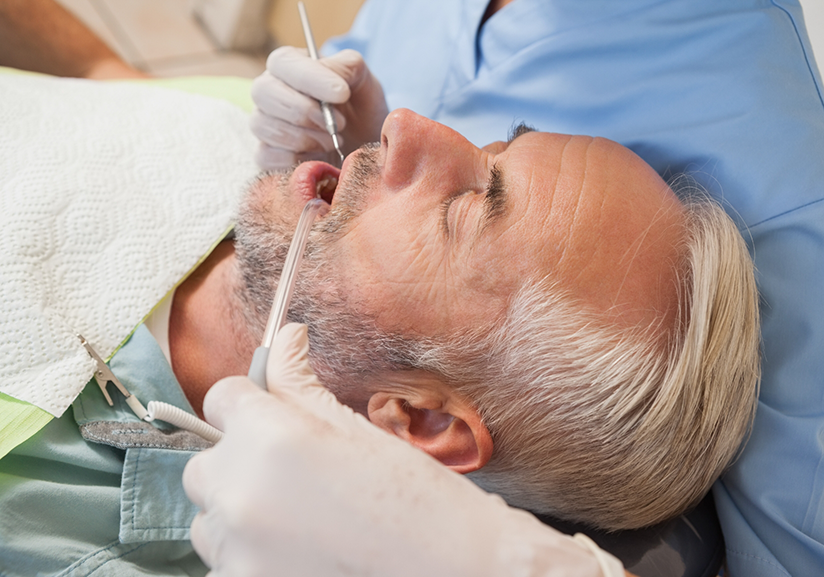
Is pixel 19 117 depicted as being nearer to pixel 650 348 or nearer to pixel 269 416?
pixel 269 416

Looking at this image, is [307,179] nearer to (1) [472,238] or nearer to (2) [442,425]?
(1) [472,238]

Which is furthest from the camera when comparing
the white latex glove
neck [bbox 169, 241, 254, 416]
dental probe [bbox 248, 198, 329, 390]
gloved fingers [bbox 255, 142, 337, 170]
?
gloved fingers [bbox 255, 142, 337, 170]

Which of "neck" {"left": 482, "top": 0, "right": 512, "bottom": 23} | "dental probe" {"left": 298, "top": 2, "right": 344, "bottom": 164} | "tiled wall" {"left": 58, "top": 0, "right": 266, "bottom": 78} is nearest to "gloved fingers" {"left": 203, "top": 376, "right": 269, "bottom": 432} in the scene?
"dental probe" {"left": 298, "top": 2, "right": 344, "bottom": 164}

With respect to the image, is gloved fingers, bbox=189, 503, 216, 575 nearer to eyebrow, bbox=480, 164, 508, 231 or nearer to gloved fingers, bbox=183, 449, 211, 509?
gloved fingers, bbox=183, 449, 211, 509

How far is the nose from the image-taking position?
2.90 feet

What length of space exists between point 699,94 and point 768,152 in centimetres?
18

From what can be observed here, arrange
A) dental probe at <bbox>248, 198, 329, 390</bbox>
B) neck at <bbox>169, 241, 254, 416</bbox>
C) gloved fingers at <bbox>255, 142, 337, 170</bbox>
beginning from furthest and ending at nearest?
gloved fingers at <bbox>255, 142, 337, 170</bbox>, neck at <bbox>169, 241, 254, 416</bbox>, dental probe at <bbox>248, 198, 329, 390</bbox>

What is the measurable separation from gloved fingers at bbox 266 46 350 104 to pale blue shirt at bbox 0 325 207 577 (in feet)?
1.99

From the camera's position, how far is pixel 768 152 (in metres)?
0.98

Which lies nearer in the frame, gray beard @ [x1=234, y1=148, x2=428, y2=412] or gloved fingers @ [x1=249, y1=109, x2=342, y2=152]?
gray beard @ [x1=234, y1=148, x2=428, y2=412]

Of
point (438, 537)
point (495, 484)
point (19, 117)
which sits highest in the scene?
point (19, 117)

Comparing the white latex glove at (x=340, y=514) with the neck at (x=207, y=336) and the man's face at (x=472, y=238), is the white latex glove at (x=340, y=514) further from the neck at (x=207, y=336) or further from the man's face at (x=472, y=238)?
the neck at (x=207, y=336)

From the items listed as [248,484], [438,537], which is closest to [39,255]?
[248,484]

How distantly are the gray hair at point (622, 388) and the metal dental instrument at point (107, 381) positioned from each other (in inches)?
18.8
